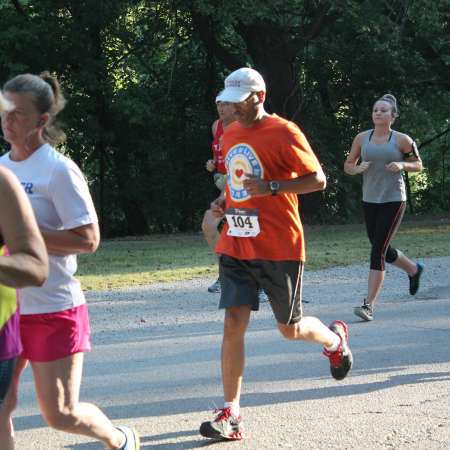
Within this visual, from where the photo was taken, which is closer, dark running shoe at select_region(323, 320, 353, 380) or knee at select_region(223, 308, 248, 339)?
knee at select_region(223, 308, 248, 339)

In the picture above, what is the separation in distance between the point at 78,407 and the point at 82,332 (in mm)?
298

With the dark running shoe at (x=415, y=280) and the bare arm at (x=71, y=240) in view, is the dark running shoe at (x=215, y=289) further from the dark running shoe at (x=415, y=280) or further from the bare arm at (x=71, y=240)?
the bare arm at (x=71, y=240)

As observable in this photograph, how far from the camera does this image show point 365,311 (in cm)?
945

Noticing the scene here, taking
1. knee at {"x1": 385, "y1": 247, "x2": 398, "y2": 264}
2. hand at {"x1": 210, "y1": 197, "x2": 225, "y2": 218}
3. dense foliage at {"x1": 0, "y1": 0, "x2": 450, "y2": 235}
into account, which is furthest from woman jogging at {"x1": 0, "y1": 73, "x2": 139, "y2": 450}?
dense foliage at {"x1": 0, "y1": 0, "x2": 450, "y2": 235}

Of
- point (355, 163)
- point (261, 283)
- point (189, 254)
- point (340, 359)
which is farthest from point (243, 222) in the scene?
point (189, 254)

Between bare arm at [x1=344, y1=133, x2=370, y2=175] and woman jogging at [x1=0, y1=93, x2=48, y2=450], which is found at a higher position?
woman jogging at [x1=0, y1=93, x2=48, y2=450]

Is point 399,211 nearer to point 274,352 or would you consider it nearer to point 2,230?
point 274,352

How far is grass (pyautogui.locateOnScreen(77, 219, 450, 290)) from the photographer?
13477 mm

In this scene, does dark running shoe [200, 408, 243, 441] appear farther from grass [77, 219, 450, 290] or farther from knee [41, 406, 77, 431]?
grass [77, 219, 450, 290]

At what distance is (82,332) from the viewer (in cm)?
424

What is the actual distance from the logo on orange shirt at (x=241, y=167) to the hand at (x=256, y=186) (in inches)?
4.9

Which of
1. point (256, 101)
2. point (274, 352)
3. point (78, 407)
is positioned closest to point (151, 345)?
point (274, 352)

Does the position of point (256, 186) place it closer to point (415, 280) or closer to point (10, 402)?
point (10, 402)

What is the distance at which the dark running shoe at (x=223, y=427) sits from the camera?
214 inches
